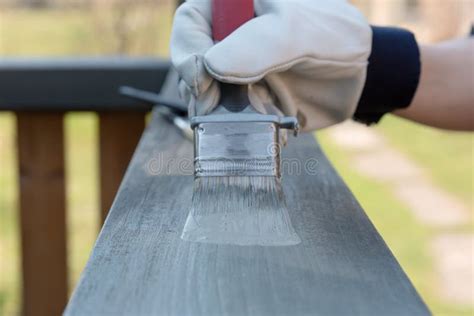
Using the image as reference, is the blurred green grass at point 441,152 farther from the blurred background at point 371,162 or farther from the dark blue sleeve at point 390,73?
the dark blue sleeve at point 390,73

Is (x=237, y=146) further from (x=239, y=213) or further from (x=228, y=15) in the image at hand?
(x=228, y=15)

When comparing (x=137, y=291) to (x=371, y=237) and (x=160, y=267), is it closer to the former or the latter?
(x=160, y=267)

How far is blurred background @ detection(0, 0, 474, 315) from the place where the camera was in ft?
10.3

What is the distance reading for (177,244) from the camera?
2.07 ft

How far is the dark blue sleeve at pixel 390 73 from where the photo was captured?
3.09 feet

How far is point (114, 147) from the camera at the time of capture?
1.71 metres

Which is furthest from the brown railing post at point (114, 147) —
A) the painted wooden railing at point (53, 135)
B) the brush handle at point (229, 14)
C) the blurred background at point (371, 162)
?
the brush handle at point (229, 14)

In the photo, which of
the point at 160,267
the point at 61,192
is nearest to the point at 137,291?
the point at 160,267

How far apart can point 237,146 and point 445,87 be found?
1.33 ft

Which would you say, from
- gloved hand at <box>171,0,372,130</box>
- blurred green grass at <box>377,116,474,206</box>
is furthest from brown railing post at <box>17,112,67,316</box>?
blurred green grass at <box>377,116,474,206</box>

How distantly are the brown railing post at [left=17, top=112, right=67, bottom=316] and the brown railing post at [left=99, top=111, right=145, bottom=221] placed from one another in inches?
3.4

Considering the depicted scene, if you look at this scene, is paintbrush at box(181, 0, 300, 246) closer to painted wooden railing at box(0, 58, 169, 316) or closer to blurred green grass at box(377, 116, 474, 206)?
painted wooden railing at box(0, 58, 169, 316)

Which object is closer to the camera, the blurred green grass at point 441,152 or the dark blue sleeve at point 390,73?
the dark blue sleeve at point 390,73

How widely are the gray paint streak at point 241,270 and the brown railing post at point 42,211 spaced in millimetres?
952
